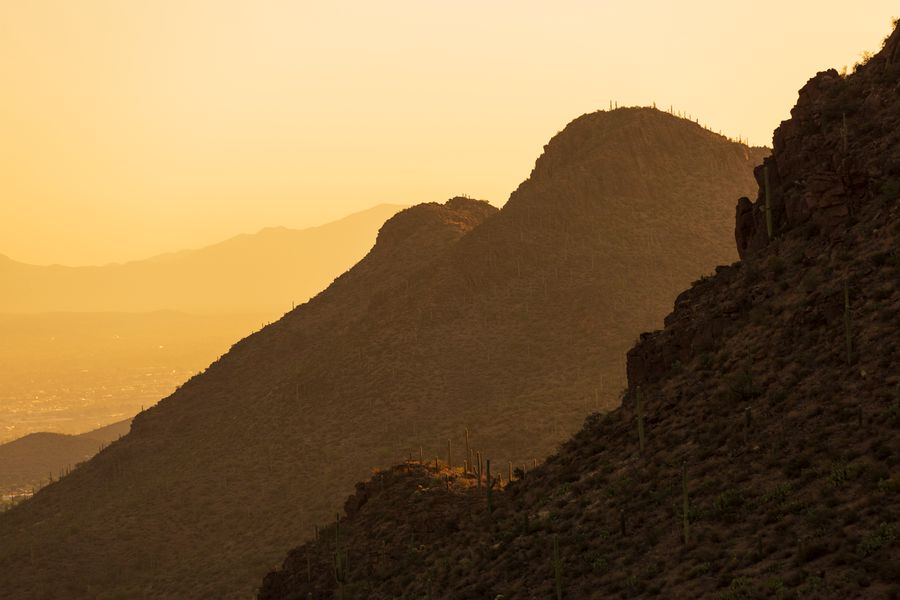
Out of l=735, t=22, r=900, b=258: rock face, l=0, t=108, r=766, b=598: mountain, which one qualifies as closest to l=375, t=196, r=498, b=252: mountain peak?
l=0, t=108, r=766, b=598: mountain

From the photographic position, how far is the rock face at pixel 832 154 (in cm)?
3500

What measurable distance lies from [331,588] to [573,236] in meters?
75.7

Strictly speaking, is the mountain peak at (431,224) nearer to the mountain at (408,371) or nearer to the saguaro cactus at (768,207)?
the mountain at (408,371)

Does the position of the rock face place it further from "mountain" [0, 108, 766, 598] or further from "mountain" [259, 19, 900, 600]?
"mountain" [0, 108, 766, 598]

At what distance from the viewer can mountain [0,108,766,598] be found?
86062 mm

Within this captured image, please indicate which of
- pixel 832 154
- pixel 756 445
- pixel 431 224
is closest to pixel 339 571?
pixel 756 445

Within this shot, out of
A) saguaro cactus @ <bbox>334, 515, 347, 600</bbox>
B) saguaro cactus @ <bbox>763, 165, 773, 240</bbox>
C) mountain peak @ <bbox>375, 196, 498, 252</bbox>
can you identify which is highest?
mountain peak @ <bbox>375, 196, 498, 252</bbox>

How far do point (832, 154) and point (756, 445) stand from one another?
41.0 feet

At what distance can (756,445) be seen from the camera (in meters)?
29.5

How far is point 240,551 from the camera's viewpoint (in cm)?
8131

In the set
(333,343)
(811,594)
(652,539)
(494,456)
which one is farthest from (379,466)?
(811,594)

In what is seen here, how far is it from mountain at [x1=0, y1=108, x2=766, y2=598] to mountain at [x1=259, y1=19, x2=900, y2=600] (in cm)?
3971

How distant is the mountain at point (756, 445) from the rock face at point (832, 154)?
8cm

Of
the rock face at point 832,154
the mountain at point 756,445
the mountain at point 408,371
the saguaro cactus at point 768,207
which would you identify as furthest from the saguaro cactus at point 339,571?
the mountain at point 408,371
